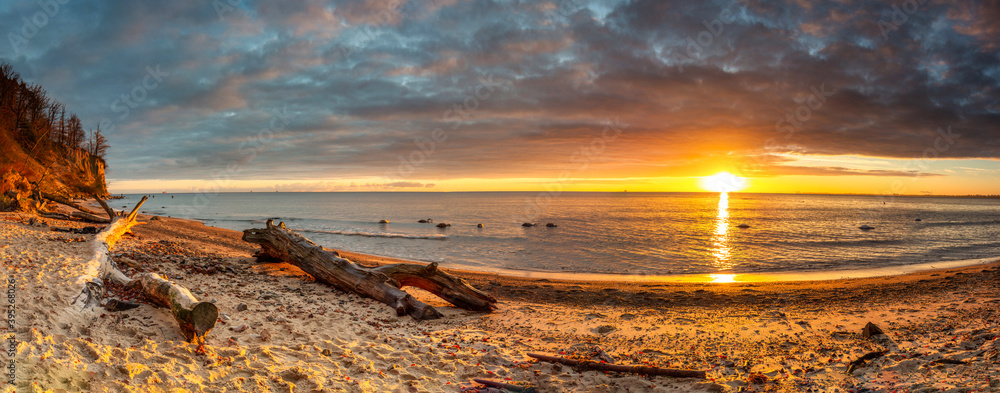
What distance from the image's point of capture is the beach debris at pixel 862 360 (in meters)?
6.18

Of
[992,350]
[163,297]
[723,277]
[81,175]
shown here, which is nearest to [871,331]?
[992,350]

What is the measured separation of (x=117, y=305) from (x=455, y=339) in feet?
17.8

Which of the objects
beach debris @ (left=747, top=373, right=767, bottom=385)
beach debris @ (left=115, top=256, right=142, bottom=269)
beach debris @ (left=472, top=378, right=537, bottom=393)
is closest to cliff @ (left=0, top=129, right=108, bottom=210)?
beach debris @ (left=115, top=256, right=142, bottom=269)

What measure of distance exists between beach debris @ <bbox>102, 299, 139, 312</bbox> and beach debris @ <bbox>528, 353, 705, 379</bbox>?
664 cm

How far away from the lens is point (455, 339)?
7684mm

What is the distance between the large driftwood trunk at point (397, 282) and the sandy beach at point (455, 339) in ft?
0.92

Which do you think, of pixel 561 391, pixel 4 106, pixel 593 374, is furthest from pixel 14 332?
pixel 4 106

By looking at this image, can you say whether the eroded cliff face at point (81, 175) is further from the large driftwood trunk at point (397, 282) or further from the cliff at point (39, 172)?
the large driftwood trunk at point (397, 282)

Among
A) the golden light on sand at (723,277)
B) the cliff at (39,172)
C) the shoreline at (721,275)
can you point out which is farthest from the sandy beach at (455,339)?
the cliff at (39,172)

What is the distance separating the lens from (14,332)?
461 cm

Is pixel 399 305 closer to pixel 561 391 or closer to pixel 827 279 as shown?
pixel 561 391

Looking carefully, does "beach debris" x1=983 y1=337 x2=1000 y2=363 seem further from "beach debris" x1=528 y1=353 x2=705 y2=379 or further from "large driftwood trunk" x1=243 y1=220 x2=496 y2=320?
"large driftwood trunk" x1=243 y1=220 x2=496 y2=320

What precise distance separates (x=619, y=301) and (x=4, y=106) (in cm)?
4292

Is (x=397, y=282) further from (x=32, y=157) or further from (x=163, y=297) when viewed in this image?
(x=32, y=157)
